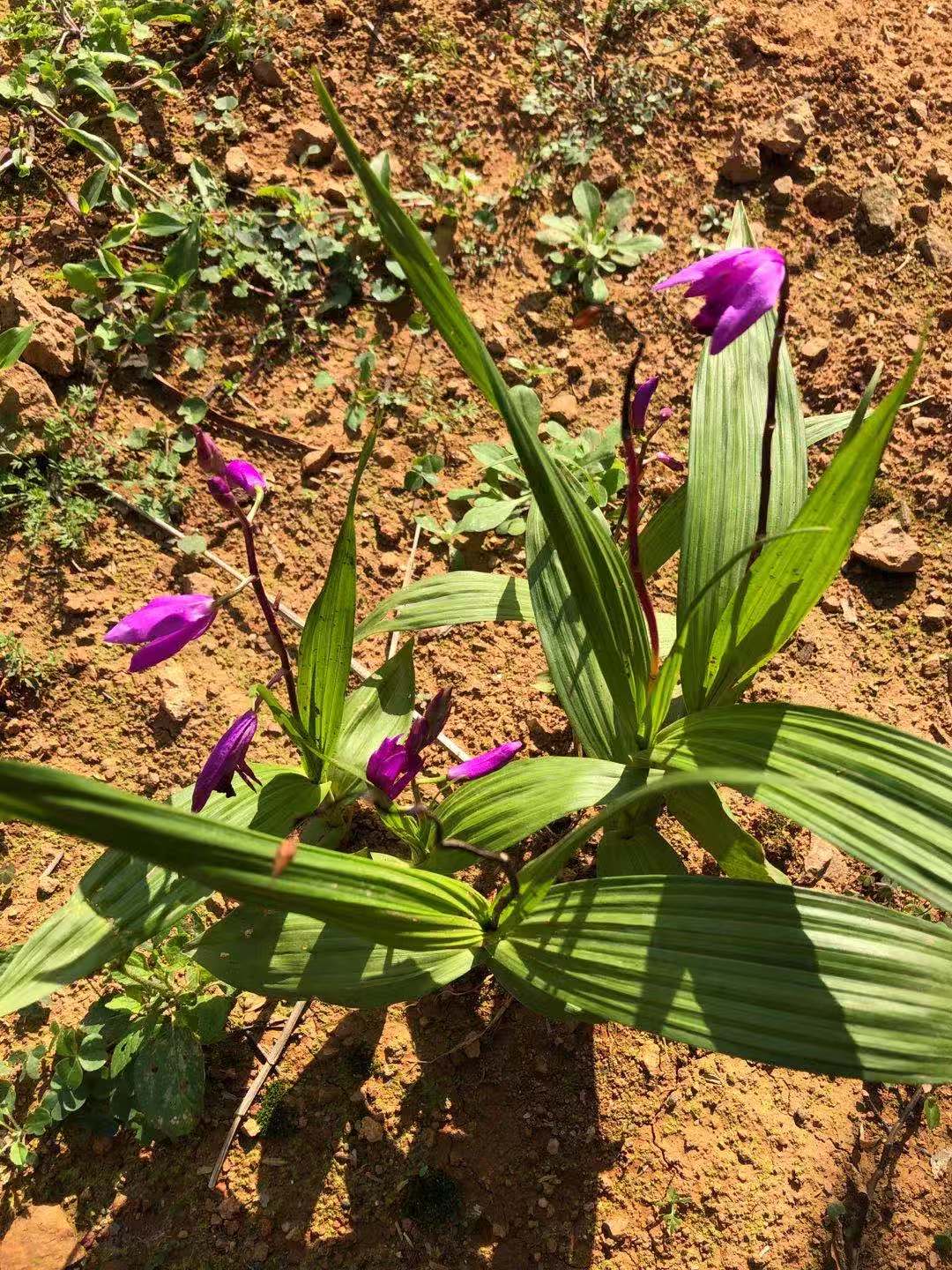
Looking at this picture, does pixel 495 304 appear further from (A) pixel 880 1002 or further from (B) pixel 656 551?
(A) pixel 880 1002

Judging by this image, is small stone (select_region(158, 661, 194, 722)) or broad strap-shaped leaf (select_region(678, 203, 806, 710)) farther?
small stone (select_region(158, 661, 194, 722))

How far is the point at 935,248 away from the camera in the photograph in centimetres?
252

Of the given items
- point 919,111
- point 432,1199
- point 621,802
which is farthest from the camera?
point 919,111

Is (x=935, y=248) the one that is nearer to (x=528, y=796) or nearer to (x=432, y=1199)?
(x=528, y=796)

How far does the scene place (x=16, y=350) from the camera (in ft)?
6.60

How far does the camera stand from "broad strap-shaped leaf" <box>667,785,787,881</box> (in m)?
1.45

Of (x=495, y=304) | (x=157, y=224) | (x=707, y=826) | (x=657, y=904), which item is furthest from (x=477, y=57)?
(x=657, y=904)

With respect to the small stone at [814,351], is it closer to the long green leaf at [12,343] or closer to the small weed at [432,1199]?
the long green leaf at [12,343]

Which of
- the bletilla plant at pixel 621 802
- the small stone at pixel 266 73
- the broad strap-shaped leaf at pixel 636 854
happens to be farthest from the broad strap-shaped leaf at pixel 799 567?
the small stone at pixel 266 73

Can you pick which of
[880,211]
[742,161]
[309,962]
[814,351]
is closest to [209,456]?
[309,962]

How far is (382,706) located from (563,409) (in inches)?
39.9

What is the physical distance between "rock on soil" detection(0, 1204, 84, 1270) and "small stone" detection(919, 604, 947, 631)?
2.07m

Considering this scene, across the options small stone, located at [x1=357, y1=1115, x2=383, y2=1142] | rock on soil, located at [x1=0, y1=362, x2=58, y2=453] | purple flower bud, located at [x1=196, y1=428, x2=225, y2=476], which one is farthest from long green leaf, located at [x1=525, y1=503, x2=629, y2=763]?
rock on soil, located at [x1=0, y1=362, x2=58, y2=453]

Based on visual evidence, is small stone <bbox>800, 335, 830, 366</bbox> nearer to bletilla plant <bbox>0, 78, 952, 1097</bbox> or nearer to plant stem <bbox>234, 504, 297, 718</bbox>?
bletilla plant <bbox>0, 78, 952, 1097</bbox>
